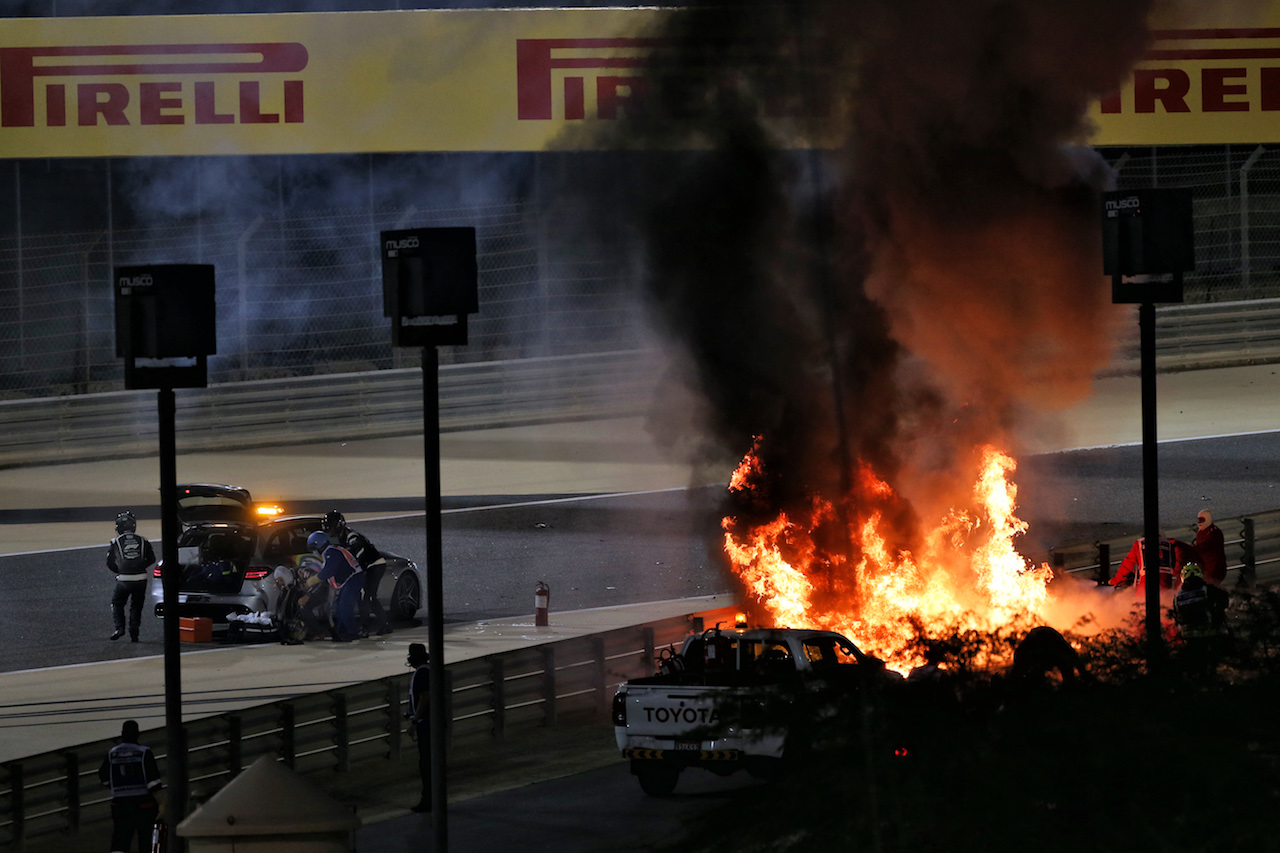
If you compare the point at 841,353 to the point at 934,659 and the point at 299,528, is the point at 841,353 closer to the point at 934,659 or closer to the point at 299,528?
the point at 299,528

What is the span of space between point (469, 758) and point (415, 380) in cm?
1582

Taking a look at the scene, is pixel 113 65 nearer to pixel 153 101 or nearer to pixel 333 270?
pixel 153 101

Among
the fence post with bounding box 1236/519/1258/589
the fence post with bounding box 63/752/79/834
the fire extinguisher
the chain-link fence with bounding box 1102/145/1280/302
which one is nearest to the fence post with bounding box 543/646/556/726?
the fire extinguisher

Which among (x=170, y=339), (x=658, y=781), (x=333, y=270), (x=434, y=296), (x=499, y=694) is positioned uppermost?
(x=333, y=270)

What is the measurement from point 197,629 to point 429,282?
32.3 ft

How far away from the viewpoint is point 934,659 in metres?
7.14

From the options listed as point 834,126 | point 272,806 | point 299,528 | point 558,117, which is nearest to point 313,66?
point 558,117

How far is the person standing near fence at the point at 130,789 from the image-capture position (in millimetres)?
11539

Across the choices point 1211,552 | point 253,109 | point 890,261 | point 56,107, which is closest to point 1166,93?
point 1211,552

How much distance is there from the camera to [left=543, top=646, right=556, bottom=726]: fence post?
603 inches

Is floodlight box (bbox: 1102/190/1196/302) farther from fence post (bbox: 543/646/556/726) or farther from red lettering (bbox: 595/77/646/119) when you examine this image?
red lettering (bbox: 595/77/646/119)

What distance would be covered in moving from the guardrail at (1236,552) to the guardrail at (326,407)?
436 inches

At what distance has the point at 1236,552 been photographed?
832 inches

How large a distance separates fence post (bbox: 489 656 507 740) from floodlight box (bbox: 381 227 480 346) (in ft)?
18.3
